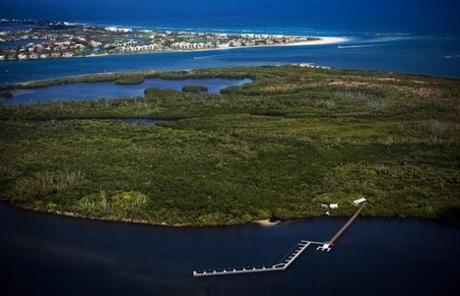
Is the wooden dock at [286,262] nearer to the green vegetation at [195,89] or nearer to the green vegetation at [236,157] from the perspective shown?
the green vegetation at [236,157]

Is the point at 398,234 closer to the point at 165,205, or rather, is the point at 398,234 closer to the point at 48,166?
the point at 165,205

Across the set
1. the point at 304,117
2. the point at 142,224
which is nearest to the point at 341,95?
the point at 304,117

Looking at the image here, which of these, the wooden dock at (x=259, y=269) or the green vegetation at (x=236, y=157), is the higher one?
the green vegetation at (x=236, y=157)

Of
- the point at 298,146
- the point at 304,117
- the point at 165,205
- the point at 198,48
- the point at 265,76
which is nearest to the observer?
the point at 165,205

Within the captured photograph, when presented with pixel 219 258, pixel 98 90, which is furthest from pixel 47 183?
pixel 98 90

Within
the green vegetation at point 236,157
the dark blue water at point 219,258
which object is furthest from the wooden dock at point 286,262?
the green vegetation at point 236,157

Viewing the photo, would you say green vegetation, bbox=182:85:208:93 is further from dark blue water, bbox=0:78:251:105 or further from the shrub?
the shrub
